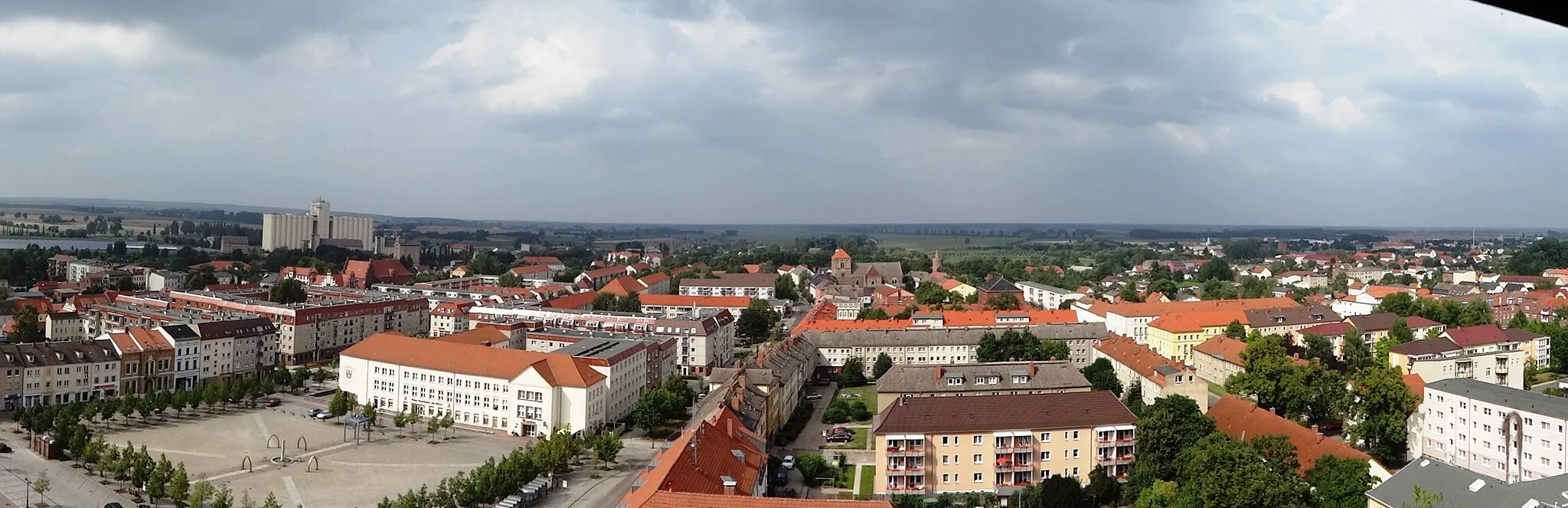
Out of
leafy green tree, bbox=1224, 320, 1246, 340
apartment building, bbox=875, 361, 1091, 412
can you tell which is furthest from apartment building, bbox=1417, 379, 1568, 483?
leafy green tree, bbox=1224, 320, 1246, 340

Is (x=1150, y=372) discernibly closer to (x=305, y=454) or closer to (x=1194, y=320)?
(x=1194, y=320)

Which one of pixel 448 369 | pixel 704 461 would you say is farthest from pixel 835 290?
pixel 704 461

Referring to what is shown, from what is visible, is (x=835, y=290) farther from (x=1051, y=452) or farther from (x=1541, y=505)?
(x=1541, y=505)

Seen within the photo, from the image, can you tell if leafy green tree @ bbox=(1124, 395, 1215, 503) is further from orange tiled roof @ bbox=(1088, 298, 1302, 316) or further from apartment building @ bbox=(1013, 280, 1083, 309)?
apartment building @ bbox=(1013, 280, 1083, 309)

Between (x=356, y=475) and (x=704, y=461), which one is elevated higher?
(x=704, y=461)

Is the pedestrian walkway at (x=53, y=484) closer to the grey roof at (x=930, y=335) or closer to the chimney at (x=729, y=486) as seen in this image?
the chimney at (x=729, y=486)

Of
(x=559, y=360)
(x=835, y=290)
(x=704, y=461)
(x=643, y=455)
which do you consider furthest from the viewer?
(x=835, y=290)

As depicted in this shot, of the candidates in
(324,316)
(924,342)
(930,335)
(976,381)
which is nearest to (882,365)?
(924,342)
